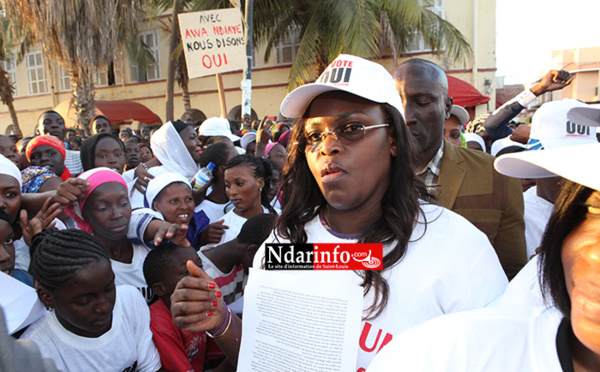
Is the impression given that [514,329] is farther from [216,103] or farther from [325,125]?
[216,103]

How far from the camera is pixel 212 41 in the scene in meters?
6.71

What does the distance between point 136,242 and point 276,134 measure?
15.2ft

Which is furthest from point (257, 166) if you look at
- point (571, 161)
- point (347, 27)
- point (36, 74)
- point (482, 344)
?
point (36, 74)

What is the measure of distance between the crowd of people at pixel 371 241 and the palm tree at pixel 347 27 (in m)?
9.81

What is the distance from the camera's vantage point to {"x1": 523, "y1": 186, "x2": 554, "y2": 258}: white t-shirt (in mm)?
2443

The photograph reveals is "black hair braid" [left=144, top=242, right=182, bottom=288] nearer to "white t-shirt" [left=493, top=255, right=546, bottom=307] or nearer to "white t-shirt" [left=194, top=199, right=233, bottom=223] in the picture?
"white t-shirt" [left=194, top=199, right=233, bottom=223]

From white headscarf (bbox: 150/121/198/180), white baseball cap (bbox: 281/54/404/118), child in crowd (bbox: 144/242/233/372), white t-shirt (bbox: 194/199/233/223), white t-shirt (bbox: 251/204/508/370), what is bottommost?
child in crowd (bbox: 144/242/233/372)

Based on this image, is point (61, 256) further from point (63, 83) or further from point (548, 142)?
point (63, 83)

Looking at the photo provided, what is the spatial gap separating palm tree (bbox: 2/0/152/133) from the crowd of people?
969 centimetres

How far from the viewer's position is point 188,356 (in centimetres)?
229

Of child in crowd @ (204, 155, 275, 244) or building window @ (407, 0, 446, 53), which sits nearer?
child in crowd @ (204, 155, 275, 244)

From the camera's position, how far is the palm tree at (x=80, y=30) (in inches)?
428

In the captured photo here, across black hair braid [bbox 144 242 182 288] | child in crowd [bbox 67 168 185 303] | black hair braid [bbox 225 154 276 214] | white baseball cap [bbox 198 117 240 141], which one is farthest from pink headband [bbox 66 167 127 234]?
white baseball cap [bbox 198 117 240 141]

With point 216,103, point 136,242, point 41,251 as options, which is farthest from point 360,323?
point 216,103
